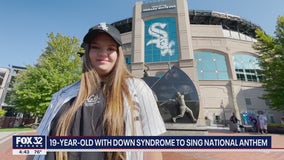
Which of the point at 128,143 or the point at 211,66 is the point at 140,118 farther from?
the point at 211,66

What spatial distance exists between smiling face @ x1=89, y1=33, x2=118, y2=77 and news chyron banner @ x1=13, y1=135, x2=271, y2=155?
22.5 inches

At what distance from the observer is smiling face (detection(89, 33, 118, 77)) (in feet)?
4.41

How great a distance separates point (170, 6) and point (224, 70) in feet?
51.7

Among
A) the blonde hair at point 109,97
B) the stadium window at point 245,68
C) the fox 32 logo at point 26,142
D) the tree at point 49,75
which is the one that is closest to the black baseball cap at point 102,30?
the blonde hair at point 109,97

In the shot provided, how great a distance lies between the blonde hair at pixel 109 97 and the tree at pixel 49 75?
1593 cm

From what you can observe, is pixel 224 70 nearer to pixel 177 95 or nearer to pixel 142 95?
pixel 177 95

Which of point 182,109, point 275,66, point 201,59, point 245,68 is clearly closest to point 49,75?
point 182,109

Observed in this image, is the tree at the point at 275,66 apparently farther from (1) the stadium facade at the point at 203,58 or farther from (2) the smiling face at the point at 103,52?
(2) the smiling face at the point at 103,52

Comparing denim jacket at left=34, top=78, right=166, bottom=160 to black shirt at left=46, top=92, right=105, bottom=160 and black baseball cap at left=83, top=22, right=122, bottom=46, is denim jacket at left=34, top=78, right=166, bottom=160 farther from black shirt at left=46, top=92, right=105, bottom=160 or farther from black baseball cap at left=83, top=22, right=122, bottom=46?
black baseball cap at left=83, top=22, right=122, bottom=46

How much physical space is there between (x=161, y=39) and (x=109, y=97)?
93.4 ft

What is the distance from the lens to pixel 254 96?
29.9 meters

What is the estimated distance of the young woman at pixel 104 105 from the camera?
1232 mm

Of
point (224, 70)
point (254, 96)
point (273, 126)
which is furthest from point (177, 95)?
point (254, 96)

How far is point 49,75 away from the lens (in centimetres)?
1609
